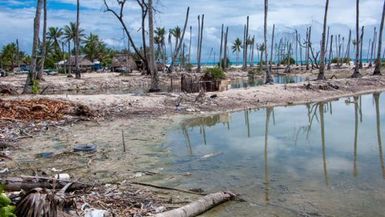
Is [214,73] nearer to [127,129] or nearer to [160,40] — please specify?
[127,129]

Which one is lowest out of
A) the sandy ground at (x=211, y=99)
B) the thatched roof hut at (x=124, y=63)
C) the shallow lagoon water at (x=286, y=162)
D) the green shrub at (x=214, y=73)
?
the shallow lagoon water at (x=286, y=162)

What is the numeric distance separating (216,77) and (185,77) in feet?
6.25

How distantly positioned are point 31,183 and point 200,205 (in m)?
2.66

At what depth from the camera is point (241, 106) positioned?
20203 millimetres

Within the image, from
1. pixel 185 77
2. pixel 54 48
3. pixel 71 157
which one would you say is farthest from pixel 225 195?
pixel 54 48

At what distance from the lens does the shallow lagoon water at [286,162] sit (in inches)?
274

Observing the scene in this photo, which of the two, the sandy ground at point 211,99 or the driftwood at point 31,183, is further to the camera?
the sandy ground at point 211,99

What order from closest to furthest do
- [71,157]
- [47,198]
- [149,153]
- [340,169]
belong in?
[47,198] → [340,169] → [71,157] → [149,153]

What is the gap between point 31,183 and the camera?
6.82 meters

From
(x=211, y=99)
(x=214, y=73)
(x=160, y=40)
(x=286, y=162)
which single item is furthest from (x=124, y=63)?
(x=286, y=162)

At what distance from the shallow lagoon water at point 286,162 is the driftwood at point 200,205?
0.15 meters

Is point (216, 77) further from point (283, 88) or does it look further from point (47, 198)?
point (47, 198)

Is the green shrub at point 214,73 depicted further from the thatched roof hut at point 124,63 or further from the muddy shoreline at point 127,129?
the thatched roof hut at point 124,63

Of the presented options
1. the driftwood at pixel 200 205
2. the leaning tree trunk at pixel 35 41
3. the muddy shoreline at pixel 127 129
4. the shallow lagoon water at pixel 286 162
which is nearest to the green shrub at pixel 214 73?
the muddy shoreline at pixel 127 129
